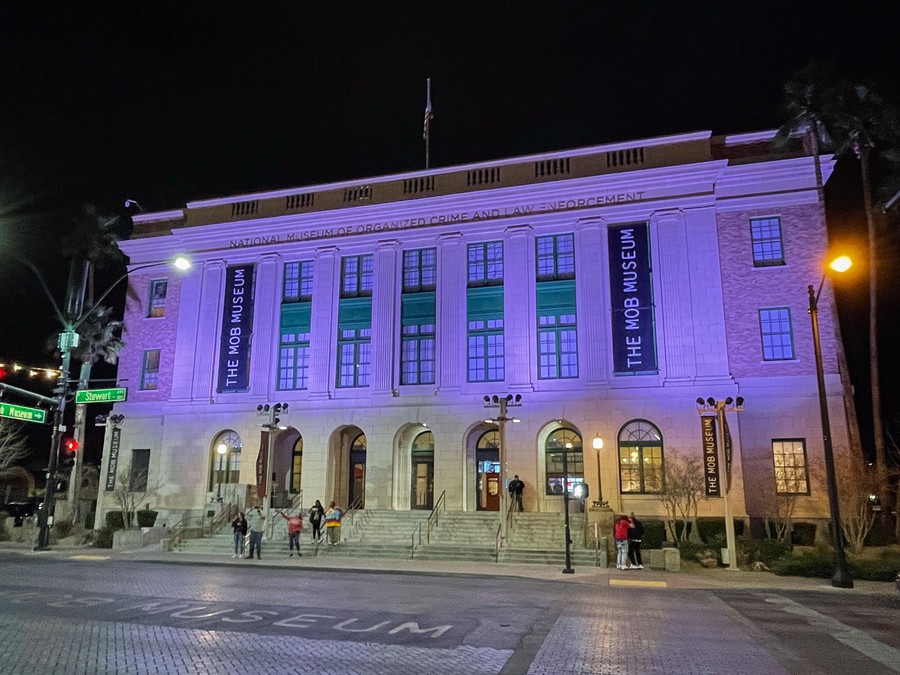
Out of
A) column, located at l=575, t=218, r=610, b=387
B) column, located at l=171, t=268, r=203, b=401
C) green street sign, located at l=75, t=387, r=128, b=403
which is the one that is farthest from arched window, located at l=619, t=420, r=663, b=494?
column, located at l=171, t=268, r=203, b=401

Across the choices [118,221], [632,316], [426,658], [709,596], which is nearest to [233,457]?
[118,221]

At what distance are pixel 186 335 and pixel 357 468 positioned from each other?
40.0 feet

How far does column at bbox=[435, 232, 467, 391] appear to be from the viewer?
3322 centimetres

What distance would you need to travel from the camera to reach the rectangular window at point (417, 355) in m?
34.1

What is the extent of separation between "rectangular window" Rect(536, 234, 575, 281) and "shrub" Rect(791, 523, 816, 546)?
47.3ft

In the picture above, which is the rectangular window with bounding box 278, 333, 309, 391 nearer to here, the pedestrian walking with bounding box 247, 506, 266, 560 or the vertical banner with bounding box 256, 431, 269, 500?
the vertical banner with bounding box 256, 431, 269, 500

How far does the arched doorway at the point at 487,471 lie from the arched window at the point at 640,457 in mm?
6065

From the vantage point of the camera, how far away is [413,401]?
33.4 metres

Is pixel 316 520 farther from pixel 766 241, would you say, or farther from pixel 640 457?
pixel 766 241

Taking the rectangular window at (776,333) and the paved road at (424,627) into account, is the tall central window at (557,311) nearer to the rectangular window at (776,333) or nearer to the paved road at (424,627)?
the rectangular window at (776,333)

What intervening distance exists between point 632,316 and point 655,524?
377 inches

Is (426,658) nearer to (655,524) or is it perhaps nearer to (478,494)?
(655,524)

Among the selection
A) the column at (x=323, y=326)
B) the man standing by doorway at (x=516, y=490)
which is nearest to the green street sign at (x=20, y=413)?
the column at (x=323, y=326)

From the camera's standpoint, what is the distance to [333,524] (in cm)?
2744
